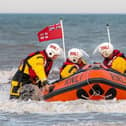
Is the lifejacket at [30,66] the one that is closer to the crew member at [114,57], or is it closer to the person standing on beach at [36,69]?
the person standing on beach at [36,69]

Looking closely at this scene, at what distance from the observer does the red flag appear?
13.1 m

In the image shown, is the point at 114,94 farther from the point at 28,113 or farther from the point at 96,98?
the point at 28,113

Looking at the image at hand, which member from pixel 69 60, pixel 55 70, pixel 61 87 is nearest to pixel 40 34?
pixel 69 60

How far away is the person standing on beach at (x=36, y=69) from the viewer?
10.9 m

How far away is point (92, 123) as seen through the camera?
9070mm

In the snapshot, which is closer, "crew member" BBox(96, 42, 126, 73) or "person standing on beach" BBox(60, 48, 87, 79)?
"person standing on beach" BBox(60, 48, 87, 79)

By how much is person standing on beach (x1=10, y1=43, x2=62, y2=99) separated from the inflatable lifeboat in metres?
0.34

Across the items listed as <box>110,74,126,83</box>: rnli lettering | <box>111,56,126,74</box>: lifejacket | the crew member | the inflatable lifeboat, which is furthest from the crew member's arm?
<box>111,56,126,74</box>: lifejacket

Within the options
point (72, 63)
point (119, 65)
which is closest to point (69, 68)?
point (72, 63)

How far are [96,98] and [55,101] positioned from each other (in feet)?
2.34

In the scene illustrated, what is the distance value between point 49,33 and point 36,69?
95.9 inches

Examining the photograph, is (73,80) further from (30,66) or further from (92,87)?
(30,66)

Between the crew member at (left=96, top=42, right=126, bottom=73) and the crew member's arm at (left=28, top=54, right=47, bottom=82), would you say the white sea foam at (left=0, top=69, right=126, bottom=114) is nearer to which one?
the crew member's arm at (left=28, top=54, right=47, bottom=82)

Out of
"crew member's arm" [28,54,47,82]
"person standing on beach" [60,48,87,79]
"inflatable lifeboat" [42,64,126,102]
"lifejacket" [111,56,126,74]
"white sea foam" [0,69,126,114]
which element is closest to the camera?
"white sea foam" [0,69,126,114]
